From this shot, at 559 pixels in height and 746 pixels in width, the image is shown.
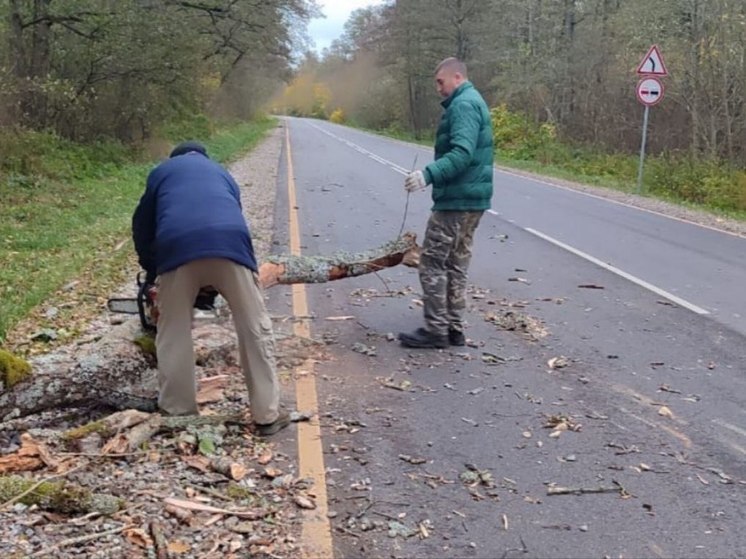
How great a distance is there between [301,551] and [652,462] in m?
2.13

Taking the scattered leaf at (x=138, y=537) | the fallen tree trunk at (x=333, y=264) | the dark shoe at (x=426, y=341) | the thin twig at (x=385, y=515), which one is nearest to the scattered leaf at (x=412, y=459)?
the thin twig at (x=385, y=515)

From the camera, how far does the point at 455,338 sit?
6887mm

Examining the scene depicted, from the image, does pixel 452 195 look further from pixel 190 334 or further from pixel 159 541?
pixel 159 541

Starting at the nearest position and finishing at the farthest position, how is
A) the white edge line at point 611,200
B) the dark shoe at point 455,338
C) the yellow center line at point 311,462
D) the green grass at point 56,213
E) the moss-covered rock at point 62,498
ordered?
the yellow center line at point 311,462 → the moss-covered rock at point 62,498 → the dark shoe at point 455,338 → the green grass at point 56,213 → the white edge line at point 611,200

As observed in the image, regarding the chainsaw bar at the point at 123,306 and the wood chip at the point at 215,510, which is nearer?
the wood chip at the point at 215,510

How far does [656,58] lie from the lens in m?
20.2

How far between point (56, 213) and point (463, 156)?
29.4 ft

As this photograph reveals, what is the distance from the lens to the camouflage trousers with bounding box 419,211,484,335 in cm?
674

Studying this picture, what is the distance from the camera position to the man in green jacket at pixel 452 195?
6438mm

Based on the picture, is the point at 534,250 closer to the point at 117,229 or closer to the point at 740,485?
the point at 117,229

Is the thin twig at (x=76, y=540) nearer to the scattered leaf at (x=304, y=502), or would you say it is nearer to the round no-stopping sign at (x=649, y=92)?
the scattered leaf at (x=304, y=502)

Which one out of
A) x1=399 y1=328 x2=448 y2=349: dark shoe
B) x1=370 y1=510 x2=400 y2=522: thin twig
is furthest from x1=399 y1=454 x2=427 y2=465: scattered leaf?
x1=399 y1=328 x2=448 y2=349: dark shoe

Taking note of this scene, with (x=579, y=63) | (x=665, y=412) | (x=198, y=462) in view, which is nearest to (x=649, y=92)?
(x=579, y=63)

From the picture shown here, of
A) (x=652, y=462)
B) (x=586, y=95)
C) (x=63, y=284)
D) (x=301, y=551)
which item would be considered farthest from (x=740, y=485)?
(x=586, y=95)
